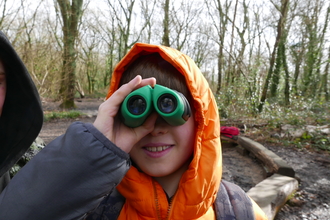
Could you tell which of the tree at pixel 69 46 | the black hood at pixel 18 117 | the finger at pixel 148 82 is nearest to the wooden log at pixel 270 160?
the finger at pixel 148 82

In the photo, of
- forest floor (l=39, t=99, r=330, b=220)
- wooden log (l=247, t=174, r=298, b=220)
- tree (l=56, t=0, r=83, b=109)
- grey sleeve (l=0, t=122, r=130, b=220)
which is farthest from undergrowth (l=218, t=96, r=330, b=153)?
tree (l=56, t=0, r=83, b=109)

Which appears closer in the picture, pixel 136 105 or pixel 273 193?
pixel 136 105

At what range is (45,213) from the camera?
0.67 metres

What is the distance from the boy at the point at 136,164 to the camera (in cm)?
70

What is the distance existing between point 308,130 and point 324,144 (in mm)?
676

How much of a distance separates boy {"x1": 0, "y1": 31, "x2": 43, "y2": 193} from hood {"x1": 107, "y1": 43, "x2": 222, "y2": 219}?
0.66 m

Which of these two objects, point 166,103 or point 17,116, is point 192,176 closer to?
point 166,103

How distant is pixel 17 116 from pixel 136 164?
33.1 inches

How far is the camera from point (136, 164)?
1.07m

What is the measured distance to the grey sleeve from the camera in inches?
26.5

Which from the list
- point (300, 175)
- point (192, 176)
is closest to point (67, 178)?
point (192, 176)

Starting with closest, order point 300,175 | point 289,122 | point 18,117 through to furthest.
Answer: point 18,117
point 300,175
point 289,122

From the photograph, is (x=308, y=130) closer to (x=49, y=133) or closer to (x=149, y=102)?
(x=149, y=102)

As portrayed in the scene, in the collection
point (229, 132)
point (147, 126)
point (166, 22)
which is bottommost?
point (229, 132)
